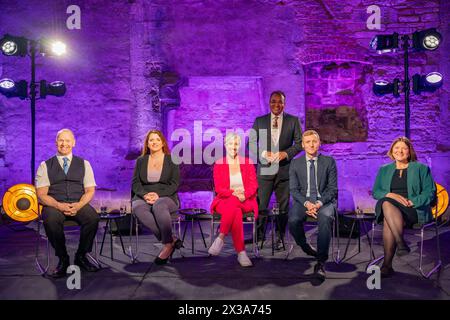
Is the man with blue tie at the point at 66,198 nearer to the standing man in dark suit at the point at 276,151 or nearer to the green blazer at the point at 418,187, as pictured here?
the standing man in dark suit at the point at 276,151

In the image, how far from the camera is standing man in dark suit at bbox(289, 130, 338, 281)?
4.17m

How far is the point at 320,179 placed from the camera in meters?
4.33

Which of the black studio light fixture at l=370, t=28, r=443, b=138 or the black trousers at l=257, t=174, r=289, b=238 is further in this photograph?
the black studio light fixture at l=370, t=28, r=443, b=138

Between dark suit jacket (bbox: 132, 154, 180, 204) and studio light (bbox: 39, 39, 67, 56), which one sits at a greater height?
studio light (bbox: 39, 39, 67, 56)

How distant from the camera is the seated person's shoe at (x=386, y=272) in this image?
3780mm

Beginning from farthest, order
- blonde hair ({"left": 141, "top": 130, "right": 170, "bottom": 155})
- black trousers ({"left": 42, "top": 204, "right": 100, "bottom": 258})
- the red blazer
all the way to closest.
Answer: blonde hair ({"left": 141, "top": 130, "right": 170, "bottom": 155}) → the red blazer → black trousers ({"left": 42, "top": 204, "right": 100, "bottom": 258})

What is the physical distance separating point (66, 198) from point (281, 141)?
8.01ft

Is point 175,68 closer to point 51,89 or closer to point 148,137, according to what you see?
point 51,89

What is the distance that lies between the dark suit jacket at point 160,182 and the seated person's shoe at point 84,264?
809 mm

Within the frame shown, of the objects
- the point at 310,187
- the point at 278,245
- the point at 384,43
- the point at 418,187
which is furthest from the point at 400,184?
the point at 384,43

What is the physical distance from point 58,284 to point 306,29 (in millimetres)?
5724

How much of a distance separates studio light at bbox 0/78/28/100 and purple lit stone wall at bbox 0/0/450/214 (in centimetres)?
61

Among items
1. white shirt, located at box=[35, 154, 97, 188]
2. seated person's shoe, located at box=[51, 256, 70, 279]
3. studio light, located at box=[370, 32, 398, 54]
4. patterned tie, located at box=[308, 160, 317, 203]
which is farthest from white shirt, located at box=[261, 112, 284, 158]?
seated person's shoe, located at box=[51, 256, 70, 279]

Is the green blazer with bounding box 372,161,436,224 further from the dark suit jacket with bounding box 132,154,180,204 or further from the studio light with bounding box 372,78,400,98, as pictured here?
the studio light with bounding box 372,78,400,98
